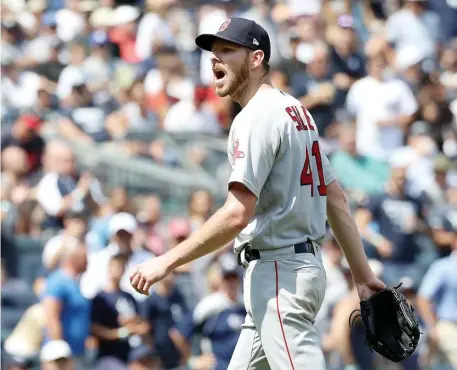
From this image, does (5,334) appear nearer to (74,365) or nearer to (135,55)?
(74,365)

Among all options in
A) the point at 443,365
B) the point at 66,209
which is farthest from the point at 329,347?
the point at 66,209

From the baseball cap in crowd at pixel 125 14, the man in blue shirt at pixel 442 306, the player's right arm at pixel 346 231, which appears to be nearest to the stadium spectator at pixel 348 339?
the man in blue shirt at pixel 442 306

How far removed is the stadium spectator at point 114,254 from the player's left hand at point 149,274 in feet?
14.6

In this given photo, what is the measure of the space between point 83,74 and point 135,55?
1042mm

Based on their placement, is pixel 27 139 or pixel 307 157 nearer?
pixel 307 157

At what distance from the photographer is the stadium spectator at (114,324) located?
8.17m

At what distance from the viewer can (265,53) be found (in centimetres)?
435

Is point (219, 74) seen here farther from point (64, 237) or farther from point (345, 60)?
point (345, 60)

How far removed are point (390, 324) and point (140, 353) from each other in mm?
3813

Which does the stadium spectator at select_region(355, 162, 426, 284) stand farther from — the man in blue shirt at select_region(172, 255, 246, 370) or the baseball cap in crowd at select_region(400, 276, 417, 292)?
the man in blue shirt at select_region(172, 255, 246, 370)

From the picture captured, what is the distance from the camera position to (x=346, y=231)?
4.45 metres

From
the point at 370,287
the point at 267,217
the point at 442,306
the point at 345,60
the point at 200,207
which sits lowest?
the point at 442,306

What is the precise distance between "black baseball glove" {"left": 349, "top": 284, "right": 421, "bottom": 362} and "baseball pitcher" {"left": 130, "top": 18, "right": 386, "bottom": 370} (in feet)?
0.69

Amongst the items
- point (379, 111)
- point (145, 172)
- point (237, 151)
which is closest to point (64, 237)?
point (145, 172)
